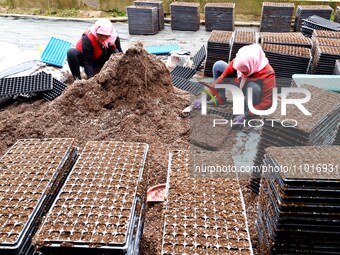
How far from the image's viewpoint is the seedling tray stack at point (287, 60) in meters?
5.20

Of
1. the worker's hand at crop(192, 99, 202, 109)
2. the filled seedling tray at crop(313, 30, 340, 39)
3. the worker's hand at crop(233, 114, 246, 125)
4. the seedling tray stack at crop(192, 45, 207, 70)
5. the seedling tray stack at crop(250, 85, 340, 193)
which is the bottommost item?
the worker's hand at crop(233, 114, 246, 125)

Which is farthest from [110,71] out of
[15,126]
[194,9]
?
[194,9]

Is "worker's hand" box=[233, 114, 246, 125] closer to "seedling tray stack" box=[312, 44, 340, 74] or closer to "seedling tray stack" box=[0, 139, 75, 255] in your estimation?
"seedling tray stack" box=[312, 44, 340, 74]

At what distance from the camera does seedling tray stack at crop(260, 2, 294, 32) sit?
330 inches

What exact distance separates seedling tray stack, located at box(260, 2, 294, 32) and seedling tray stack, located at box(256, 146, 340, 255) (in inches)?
284

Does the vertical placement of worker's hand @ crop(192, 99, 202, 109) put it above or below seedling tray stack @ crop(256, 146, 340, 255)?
below

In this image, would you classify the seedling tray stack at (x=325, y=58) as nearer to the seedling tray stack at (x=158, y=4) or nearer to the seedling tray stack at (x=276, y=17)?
the seedling tray stack at (x=276, y=17)

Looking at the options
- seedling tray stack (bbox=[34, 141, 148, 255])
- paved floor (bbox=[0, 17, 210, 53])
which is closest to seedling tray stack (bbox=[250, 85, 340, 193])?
seedling tray stack (bbox=[34, 141, 148, 255])

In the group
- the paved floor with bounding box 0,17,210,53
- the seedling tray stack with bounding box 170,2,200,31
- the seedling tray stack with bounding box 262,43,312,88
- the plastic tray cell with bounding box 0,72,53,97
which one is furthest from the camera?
the seedling tray stack with bounding box 170,2,200,31

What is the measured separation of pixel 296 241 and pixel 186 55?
16.3 ft

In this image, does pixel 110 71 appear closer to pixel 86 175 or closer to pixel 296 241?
pixel 86 175

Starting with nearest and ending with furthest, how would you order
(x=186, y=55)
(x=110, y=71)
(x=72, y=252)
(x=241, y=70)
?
(x=72, y=252), (x=241, y=70), (x=110, y=71), (x=186, y=55)

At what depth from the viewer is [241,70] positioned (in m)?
4.11

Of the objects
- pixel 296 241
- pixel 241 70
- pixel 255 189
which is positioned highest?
pixel 241 70
